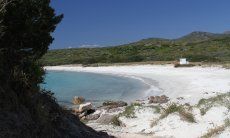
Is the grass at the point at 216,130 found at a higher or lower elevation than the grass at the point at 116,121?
higher

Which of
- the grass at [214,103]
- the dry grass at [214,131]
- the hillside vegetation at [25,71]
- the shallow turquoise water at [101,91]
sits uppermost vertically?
the hillside vegetation at [25,71]

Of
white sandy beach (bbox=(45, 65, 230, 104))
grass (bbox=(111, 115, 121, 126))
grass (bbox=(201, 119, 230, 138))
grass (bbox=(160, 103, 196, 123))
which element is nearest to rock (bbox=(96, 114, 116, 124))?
grass (bbox=(111, 115, 121, 126))

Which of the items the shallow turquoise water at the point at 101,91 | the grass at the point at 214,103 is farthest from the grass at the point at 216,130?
the shallow turquoise water at the point at 101,91

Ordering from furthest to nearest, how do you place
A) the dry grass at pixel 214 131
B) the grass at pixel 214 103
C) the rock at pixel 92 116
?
the rock at pixel 92 116 → the grass at pixel 214 103 → the dry grass at pixel 214 131

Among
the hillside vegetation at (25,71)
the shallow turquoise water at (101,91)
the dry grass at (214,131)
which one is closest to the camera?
the hillside vegetation at (25,71)

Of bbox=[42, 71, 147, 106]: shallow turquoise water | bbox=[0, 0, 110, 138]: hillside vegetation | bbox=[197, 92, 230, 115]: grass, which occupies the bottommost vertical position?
bbox=[42, 71, 147, 106]: shallow turquoise water

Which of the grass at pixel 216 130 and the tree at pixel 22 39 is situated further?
the grass at pixel 216 130

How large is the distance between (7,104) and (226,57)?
245 feet

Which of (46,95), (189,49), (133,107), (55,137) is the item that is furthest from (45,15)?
(189,49)

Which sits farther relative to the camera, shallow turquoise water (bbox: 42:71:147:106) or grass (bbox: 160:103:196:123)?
shallow turquoise water (bbox: 42:71:147:106)

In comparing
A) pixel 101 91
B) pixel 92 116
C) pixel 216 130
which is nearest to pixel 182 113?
pixel 216 130

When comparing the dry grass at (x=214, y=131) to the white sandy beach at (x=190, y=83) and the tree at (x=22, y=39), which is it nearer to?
the tree at (x=22, y=39)

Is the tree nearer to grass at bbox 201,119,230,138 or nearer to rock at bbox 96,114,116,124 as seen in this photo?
grass at bbox 201,119,230,138

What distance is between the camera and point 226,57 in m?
81.4
